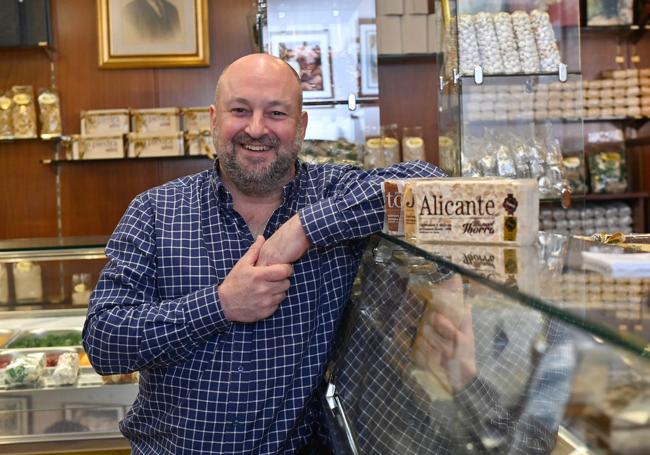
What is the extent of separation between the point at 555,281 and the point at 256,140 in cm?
114

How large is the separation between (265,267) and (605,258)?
2.42 ft

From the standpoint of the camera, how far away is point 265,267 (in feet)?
5.10

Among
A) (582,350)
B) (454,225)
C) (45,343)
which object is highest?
(454,225)

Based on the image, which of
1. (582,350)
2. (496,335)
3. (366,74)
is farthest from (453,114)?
(582,350)

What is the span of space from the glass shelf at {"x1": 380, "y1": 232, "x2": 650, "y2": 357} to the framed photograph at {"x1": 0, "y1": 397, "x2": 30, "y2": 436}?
5.05 ft

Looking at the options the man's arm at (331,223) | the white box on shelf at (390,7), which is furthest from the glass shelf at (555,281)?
the white box on shelf at (390,7)

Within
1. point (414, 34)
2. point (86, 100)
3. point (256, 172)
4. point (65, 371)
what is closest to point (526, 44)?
point (414, 34)

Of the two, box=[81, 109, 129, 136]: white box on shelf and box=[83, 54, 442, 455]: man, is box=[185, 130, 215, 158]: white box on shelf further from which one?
box=[83, 54, 442, 455]: man

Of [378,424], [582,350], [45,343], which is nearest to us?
[582,350]

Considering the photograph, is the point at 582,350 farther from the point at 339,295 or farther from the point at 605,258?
the point at 339,295

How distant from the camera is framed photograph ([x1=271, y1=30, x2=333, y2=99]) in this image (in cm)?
376

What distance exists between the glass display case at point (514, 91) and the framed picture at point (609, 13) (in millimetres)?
1598

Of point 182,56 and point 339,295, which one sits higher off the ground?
point 182,56

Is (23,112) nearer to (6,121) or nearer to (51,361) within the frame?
(6,121)
